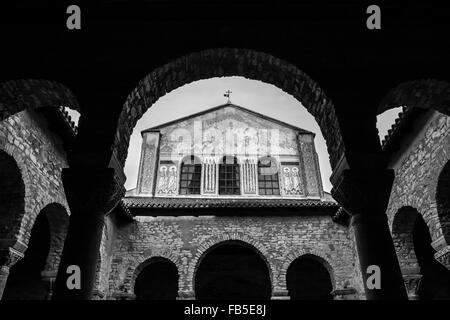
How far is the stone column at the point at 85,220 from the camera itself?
→ 137 inches

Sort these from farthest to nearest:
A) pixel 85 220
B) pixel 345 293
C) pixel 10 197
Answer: pixel 345 293 → pixel 10 197 → pixel 85 220

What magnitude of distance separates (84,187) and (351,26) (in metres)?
4.36

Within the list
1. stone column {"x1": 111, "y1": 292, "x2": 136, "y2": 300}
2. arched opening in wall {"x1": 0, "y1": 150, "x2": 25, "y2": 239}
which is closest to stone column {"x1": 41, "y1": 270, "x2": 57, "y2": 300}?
arched opening in wall {"x1": 0, "y1": 150, "x2": 25, "y2": 239}

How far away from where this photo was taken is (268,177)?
14664 millimetres

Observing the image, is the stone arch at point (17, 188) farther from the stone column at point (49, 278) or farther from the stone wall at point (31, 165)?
the stone column at point (49, 278)

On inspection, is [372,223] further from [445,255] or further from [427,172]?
[427,172]

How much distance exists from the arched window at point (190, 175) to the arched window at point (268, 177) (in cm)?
266

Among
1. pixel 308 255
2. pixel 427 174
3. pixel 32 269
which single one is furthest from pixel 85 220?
pixel 308 255

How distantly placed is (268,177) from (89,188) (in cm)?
1137

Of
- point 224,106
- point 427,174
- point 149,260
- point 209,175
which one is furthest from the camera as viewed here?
point 224,106

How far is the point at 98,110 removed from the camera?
14.5ft

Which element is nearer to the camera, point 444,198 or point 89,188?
point 89,188

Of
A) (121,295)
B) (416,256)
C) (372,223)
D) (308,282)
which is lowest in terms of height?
(372,223)
